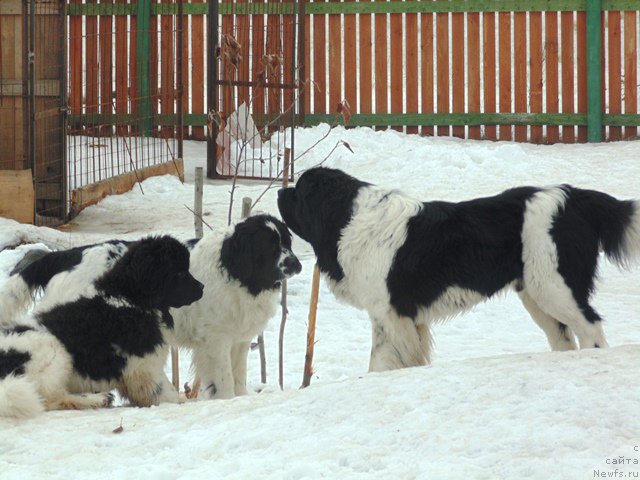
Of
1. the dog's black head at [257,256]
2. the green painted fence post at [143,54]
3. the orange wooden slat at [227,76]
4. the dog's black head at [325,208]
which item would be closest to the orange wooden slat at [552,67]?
the orange wooden slat at [227,76]

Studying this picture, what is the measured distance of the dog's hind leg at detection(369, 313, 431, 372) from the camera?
19.6 ft

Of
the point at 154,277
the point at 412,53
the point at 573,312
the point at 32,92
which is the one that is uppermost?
the point at 412,53

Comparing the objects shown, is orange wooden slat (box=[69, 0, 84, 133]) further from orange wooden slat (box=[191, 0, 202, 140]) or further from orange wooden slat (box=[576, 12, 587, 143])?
orange wooden slat (box=[576, 12, 587, 143])

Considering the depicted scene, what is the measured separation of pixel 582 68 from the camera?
16.7 m

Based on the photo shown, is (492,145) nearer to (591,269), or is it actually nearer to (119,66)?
(119,66)

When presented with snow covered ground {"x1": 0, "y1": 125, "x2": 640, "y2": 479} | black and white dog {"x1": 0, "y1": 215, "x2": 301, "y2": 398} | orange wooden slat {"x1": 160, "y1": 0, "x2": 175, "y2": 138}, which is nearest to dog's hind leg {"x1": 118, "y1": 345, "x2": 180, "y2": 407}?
snow covered ground {"x1": 0, "y1": 125, "x2": 640, "y2": 479}

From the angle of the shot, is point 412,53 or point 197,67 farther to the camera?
point 197,67

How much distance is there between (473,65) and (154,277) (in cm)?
1208

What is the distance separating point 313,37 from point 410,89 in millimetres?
1731

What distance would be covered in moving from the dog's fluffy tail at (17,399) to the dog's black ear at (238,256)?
1595 mm

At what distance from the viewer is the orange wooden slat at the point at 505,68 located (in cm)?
1680

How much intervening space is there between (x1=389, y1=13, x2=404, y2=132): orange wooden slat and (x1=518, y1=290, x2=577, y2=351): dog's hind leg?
11044 millimetres

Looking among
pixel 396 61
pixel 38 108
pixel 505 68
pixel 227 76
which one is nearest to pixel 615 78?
pixel 505 68

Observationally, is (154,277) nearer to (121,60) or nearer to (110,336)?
(110,336)
